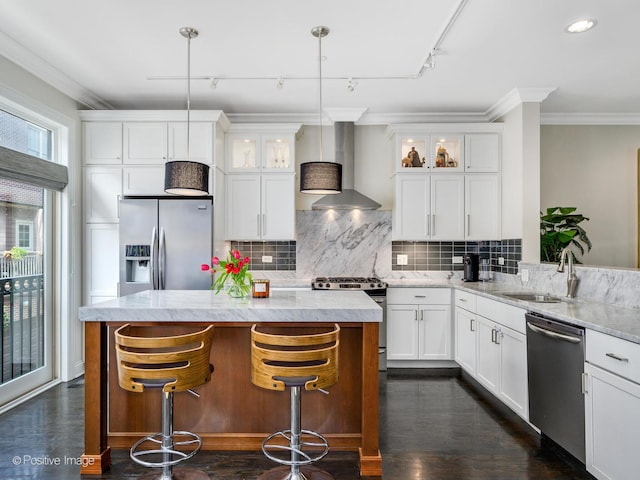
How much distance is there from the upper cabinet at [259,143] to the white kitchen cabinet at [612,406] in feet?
10.9

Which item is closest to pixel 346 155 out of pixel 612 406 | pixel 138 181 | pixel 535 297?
pixel 138 181

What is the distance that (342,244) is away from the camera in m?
4.90

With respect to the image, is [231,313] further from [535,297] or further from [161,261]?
[535,297]

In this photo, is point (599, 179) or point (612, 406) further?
point (599, 179)

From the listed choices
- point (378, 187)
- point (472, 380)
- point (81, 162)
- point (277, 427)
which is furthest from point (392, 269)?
point (81, 162)

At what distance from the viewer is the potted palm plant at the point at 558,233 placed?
404cm

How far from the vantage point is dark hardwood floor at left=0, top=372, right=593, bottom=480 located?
2.39m

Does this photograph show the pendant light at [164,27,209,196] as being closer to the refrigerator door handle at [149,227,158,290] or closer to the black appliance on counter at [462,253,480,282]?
the refrigerator door handle at [149,227,158,290]

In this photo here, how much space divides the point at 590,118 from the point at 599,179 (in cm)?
71

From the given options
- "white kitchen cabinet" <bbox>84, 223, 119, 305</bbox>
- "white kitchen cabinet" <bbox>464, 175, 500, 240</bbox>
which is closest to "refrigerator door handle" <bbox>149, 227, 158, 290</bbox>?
"white kitchen cabinet" <bbox>84, 223, 119, 305</bbox>

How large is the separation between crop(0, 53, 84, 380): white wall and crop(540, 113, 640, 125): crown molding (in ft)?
16.7

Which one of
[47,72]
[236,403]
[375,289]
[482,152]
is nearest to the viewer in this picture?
[236,403]

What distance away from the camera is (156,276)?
153 inches

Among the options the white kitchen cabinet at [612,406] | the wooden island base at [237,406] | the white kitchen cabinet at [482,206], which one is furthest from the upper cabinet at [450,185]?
the white kitchen cabinet at [612,406]
